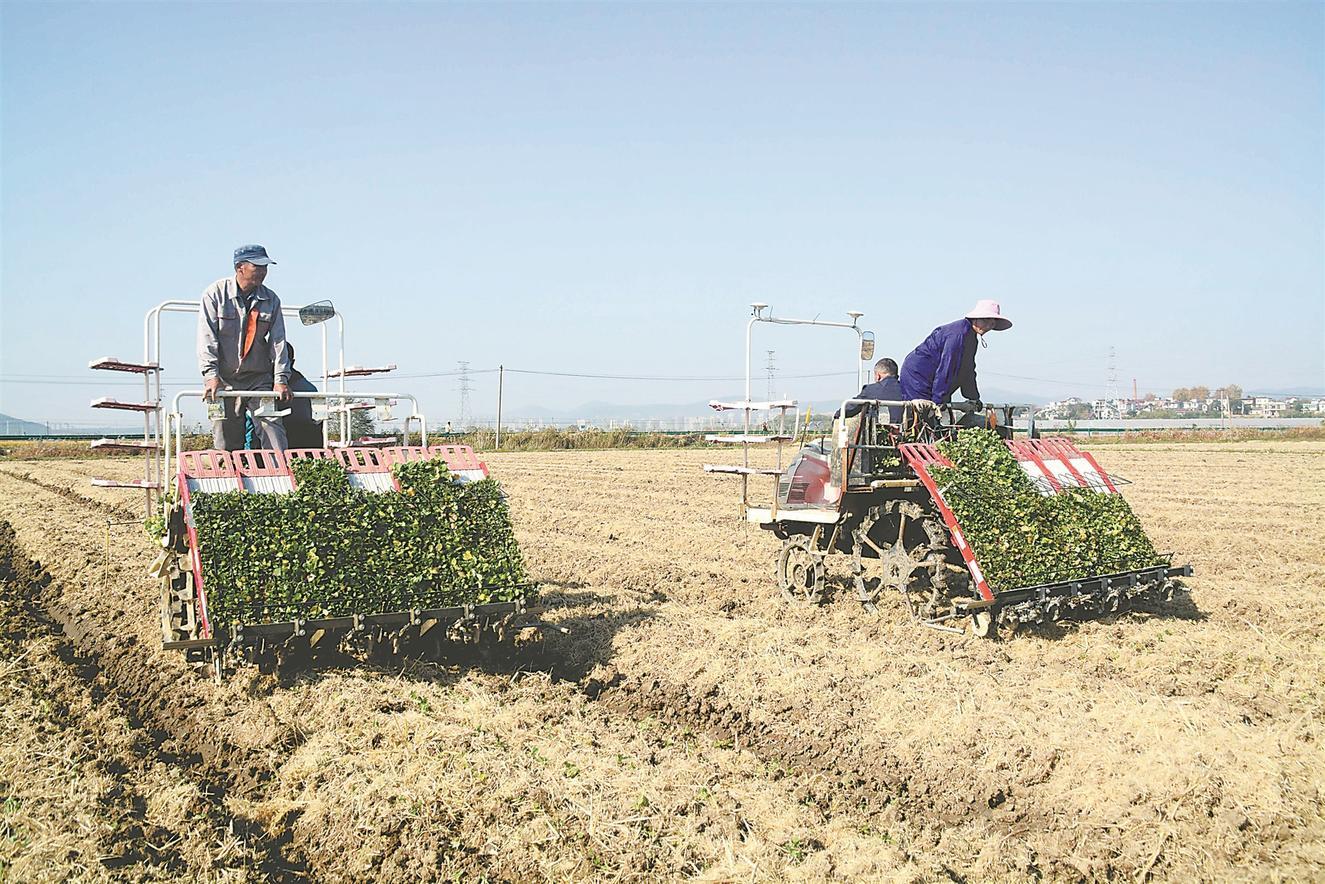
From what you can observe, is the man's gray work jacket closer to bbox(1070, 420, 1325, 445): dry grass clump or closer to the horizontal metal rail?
the horizontal metal rail

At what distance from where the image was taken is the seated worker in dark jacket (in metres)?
9.34

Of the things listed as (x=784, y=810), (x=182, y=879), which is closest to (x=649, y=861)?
(x=784, y=810)

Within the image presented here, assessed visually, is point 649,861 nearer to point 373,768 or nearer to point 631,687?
point 373,768

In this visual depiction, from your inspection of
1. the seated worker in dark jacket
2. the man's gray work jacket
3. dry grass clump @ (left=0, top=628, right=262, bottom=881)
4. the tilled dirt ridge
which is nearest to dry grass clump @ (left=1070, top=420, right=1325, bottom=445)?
the seated worker in dark jacket

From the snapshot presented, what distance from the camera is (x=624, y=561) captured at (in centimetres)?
1173

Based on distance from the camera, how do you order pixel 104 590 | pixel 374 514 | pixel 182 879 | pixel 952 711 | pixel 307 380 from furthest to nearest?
1. pixel 104 590
2. pixel 307 380
3. pixel 374 514
4. pixel 952 711
5. pixel 182 879

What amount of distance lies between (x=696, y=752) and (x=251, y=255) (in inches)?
195

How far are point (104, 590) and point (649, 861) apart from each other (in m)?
7.74

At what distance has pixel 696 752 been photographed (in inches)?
222

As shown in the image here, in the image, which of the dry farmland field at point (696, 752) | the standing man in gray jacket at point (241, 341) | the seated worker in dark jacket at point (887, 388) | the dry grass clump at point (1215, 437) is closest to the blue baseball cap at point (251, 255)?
the standing man in gray jacket at point (241, 341)

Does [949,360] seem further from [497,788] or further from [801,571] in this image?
[497,788]

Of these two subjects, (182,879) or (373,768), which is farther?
(373,768)

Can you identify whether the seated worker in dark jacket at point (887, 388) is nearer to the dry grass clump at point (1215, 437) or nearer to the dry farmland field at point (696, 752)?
the dry farmland field at point (696, 752)

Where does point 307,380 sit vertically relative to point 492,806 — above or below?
above
